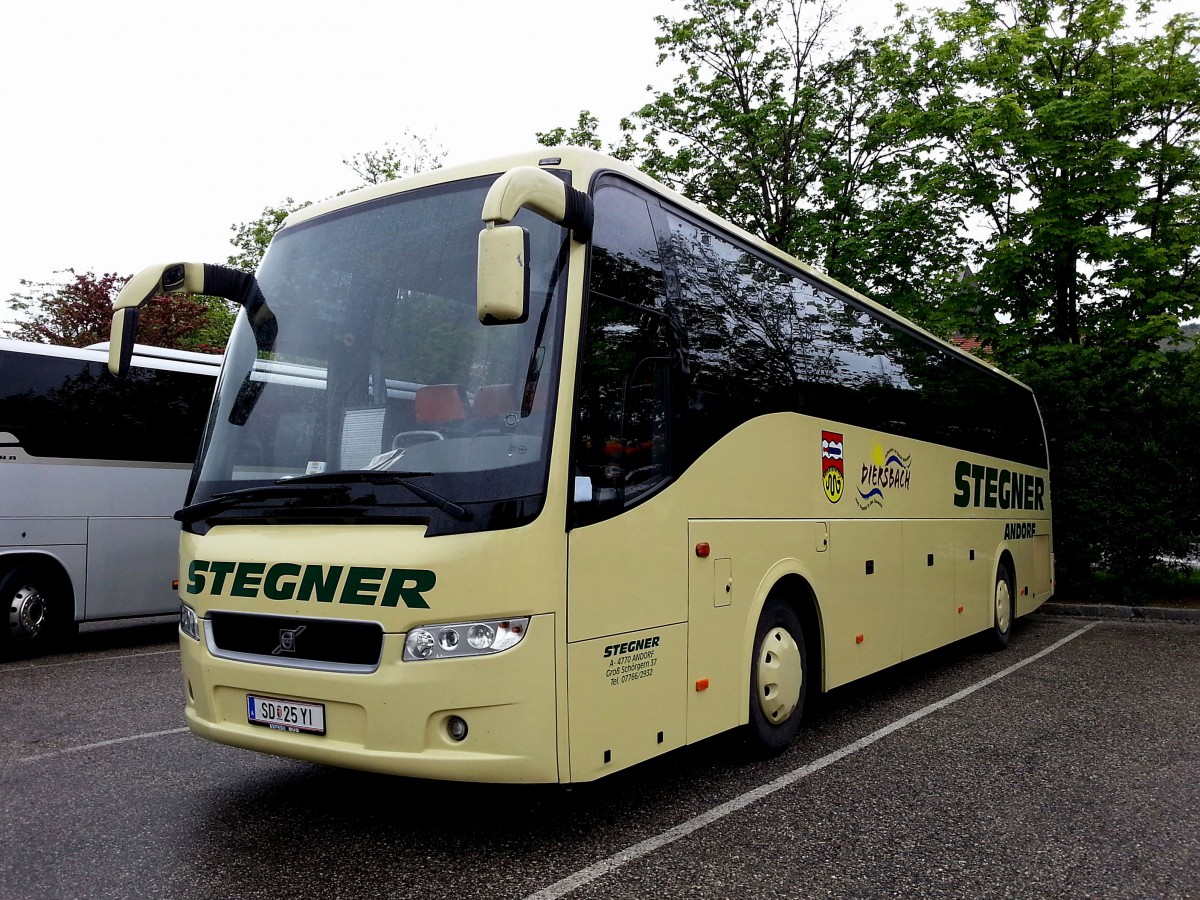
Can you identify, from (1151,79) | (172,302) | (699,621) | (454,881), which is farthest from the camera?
(172,302)

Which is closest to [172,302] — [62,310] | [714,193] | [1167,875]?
[62,310]

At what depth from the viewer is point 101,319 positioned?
30094mm

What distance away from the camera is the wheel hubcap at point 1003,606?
10.6 metres

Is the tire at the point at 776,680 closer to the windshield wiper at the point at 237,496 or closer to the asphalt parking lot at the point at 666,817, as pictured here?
the asphalt parking lot at the point at 666,817

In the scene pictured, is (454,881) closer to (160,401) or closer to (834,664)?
(834,664)

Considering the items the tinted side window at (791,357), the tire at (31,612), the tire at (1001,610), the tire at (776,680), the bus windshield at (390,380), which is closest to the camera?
the bus windshield at (390,380)

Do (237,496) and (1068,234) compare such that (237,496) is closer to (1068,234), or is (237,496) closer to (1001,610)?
(1001,610)

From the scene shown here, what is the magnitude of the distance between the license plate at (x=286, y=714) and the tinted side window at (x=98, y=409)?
701 centimetres

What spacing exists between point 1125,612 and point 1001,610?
4378mm

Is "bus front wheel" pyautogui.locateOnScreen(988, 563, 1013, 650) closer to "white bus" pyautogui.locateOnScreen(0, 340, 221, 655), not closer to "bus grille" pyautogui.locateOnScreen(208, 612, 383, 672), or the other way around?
"bus grille" pyautogui.locateOnScreen(208, 612, 383, 672)

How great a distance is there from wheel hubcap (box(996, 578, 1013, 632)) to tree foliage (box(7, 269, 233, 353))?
24363 millimetres

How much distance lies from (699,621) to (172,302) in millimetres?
28469

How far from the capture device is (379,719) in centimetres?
403

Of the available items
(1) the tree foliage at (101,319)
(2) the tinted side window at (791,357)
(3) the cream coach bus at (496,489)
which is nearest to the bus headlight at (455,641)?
(3) the cream coach bus at (496,489)
